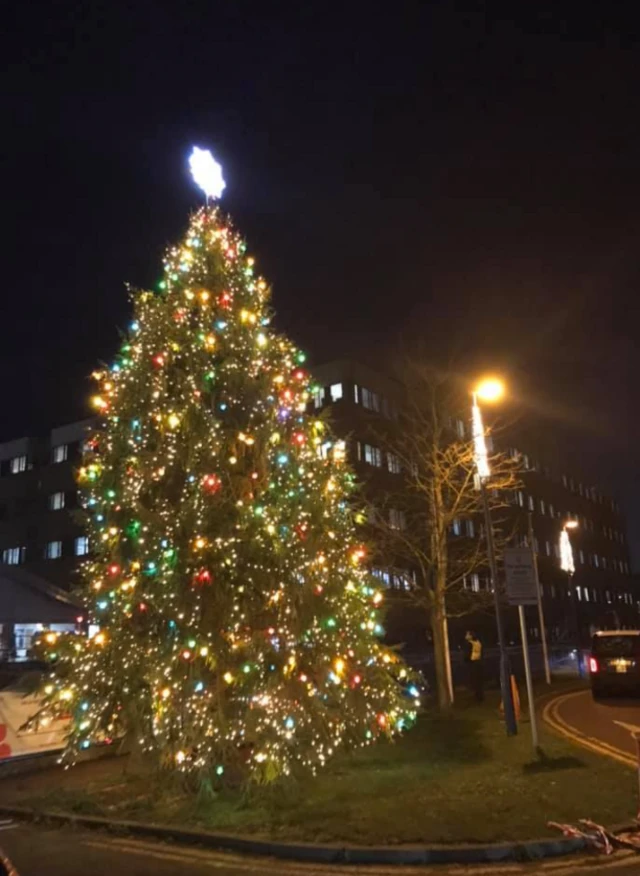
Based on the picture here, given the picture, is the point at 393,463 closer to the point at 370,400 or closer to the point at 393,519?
the point at 393,519

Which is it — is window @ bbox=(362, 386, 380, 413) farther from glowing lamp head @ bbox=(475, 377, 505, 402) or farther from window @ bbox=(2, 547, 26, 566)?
glowing lamp head @ bbox=(475, 377, 505, 402)

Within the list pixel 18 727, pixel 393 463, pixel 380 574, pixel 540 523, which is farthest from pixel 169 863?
pixel 540 523

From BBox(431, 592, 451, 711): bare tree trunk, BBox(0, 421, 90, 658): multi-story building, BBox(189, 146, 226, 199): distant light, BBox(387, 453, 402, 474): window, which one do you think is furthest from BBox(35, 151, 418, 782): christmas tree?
BBox(0, 421, 90, 658): multi-story building

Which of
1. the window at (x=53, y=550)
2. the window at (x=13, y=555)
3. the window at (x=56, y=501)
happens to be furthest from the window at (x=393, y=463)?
the window at (x=13, y=555)

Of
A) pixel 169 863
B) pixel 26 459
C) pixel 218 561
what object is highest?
pixel 26 459

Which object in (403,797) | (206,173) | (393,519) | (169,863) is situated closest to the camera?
(169,863)

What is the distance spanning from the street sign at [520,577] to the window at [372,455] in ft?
A: 120

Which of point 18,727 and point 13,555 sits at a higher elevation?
point 13,555

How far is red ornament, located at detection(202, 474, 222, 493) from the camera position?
10398mm

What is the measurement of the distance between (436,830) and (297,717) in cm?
285

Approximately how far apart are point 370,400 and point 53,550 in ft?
86.4

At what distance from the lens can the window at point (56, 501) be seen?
58.1 metres

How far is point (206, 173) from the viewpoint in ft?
42.0

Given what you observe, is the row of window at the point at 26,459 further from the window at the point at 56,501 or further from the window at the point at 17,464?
the window at the point at 56,501
